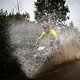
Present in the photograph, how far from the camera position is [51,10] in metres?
39.8

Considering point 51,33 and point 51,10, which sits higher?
point 51,10

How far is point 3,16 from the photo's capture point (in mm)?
11891

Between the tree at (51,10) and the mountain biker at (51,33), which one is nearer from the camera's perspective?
the mountain biker at (51,33)

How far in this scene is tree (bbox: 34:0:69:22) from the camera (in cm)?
3904

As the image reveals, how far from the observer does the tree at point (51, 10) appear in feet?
128

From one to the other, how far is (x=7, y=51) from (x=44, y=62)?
6.17 feet

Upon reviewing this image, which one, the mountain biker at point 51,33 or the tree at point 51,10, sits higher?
the tree at point 51,10

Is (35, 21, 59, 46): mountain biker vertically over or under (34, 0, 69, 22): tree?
under

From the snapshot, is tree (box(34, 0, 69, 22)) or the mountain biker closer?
the mountain biker

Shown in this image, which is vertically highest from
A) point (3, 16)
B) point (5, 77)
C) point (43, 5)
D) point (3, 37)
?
point (43, 5)

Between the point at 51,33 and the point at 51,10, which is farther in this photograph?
the point at 51,10

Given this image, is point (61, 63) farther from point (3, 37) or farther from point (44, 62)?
point (3, 37)

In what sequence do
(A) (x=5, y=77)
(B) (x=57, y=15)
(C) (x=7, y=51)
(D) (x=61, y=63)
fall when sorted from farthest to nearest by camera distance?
(B) (x=57, y=15) < (D) (x=61, y=63) < (C) (x=7, y=51) < (A) (x=5, y=77)

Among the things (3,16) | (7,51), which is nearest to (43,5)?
(3,16)
